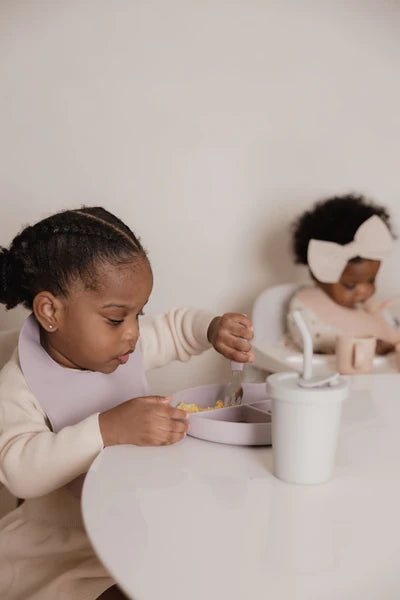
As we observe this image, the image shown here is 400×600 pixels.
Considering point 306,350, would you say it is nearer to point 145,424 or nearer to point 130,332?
point 145,424

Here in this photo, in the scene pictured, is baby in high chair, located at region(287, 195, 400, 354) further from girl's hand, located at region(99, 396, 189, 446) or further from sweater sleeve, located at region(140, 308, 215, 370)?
girl's hand, located at region(99, 396, 189, 446)

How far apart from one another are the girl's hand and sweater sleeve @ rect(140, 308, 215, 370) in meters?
0.41

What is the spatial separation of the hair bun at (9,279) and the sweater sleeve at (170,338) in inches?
10.6

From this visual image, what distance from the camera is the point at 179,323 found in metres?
1.28

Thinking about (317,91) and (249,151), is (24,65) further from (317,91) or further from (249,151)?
(317,91)

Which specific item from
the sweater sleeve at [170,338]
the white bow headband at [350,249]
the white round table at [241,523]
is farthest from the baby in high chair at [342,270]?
the white round table at [241,523]

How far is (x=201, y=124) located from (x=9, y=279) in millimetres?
1046

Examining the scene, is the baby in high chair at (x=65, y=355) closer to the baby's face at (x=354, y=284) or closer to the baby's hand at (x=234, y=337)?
the baby's hand at (x=234, y=337)

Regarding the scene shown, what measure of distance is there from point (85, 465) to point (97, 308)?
26 cm

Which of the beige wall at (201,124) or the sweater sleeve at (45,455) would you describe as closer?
the sweater sleeve at (45,455)

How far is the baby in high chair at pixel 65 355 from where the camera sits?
37.8 inches

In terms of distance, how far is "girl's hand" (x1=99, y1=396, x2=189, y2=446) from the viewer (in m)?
0.83

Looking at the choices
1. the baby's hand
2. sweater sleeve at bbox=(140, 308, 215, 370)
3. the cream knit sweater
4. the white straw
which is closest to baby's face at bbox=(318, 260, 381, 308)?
sweater sleeve at bbox=(140, 308, 215, 370)

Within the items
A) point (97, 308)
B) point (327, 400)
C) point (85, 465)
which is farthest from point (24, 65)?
point (327, 400)
